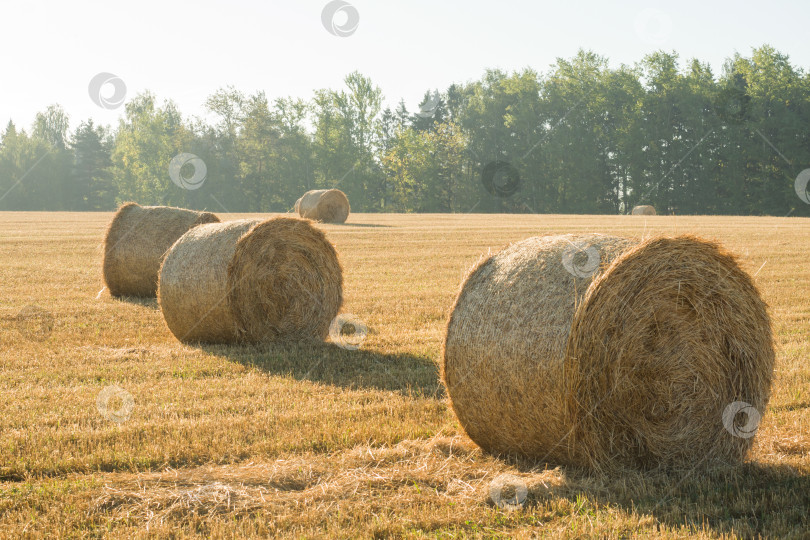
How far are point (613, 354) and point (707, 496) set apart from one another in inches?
41.1

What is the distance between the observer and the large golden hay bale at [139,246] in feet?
45.1

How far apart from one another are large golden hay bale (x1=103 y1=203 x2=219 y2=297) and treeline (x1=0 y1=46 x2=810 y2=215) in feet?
176

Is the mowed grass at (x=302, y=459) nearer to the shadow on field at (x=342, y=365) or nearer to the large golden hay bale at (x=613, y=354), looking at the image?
the shadow on field at (x=342, y=365)

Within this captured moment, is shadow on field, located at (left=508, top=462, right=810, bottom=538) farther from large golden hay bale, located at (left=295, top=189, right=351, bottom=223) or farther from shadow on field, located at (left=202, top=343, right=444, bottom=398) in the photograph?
large golden hay bale, located at (left=295, top=189, right=351, bottom=223)

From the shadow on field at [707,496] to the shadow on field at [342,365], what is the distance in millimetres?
2431

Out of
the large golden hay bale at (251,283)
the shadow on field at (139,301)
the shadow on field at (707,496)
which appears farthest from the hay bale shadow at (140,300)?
the shadow on field at (707,496)

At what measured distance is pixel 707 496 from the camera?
15.7 feet

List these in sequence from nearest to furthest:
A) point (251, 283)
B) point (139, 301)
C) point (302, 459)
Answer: point (302, 459), point (251, 283), point (139, 301)

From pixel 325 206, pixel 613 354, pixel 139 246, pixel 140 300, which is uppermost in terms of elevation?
pixel 325 206

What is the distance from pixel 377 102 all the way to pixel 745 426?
254 feet

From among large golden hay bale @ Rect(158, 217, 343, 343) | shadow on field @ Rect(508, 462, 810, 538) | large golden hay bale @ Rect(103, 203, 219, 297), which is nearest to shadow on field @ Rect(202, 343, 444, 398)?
large golden hay bale @ Rect(158, 217, 343, 343)

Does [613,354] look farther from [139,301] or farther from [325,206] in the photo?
[325,206]

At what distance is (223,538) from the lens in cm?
423

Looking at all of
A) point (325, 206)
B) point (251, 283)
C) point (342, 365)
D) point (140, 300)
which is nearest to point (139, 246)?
point (140, 300)
